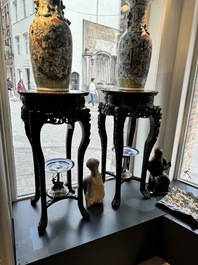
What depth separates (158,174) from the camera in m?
1.68

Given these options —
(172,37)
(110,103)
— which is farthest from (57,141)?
(172,37)

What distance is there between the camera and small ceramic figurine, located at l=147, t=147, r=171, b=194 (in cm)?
162

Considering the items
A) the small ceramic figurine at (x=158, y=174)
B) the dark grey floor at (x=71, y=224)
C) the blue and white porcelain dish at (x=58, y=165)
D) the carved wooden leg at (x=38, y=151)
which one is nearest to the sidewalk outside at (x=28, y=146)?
the dark grey floor at (x=71, y=224)

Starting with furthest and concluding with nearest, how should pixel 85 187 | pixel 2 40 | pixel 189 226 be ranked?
1. pixel 85 187
2. pixel 189 226
3. pixel 2 40

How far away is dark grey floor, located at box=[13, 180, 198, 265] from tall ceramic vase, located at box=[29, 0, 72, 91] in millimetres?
964

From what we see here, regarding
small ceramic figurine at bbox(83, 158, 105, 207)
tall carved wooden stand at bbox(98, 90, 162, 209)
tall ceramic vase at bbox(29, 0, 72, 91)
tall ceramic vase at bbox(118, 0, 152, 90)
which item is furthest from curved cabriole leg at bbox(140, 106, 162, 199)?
tall ceramic vase at bbox(29, 0, 72, 91)

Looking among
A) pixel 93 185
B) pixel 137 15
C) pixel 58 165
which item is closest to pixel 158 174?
pixel 93 185

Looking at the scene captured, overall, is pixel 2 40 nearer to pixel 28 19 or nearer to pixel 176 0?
pixel 28 19

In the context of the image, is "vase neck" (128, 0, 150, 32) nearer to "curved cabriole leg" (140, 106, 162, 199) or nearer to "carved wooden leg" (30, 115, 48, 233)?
"curved cabriole leg" (140, 106, 162, 199)

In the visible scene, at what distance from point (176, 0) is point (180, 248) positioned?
198 cm

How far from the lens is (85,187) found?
1482mm

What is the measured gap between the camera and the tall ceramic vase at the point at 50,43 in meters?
0.95

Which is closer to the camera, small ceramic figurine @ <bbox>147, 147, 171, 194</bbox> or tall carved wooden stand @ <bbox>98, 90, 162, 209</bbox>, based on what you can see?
tall carved wooden stand @ <bbox>98, 90, 162, 209</bbox>

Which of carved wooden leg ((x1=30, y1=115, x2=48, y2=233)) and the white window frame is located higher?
the white window frame
